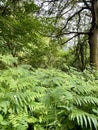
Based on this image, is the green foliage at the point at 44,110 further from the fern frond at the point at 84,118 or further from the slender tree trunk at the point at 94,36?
the slender tree trunk at the point at 94,36

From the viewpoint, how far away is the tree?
11.2 m

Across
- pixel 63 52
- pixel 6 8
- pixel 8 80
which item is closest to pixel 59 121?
pixel 8 80

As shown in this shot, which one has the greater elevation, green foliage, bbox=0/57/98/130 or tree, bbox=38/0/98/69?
tree, bbox=38/0/98/69

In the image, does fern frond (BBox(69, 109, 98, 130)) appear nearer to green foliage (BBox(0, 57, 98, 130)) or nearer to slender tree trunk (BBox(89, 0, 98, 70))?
green foliage (BBox(0, 57, 98, 130))

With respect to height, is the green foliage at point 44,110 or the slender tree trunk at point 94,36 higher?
the slender tree trunk at point 94,36

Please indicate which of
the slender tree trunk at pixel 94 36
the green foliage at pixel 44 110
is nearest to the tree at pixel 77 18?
the slender tree trunk at pixel 94 36

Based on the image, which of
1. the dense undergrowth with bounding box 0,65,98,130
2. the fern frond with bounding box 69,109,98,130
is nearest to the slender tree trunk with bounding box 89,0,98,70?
the dense undergrowth with bounding box 0,65,98,130

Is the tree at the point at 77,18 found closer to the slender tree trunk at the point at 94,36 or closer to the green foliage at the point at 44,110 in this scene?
the slender tree trunk at the point at 94,36

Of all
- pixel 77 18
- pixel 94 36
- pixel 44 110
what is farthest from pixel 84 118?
pixel 77 18

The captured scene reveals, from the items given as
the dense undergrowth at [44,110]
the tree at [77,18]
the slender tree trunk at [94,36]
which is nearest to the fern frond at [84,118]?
the dense undergrowth at [44,110]

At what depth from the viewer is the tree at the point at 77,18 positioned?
1118 centimetres

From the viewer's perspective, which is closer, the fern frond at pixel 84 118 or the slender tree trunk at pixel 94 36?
the fern frond at pixel 84 118

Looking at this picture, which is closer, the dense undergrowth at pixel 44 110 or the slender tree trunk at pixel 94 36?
the dense undergrowth at pixel 44 110

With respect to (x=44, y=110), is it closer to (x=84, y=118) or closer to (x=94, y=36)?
(x=84, y=118)
